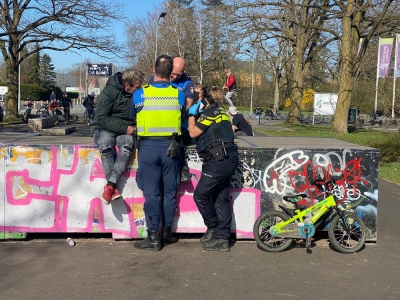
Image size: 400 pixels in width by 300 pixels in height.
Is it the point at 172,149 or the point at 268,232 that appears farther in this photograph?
the point at 268,232

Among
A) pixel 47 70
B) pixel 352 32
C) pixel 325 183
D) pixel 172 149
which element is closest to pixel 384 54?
pixel 352 32

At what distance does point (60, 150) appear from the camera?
5949mm

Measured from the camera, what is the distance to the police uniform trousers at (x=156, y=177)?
549cm

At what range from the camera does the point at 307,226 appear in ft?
18.7

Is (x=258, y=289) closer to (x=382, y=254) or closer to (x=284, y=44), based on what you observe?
(x=382, y=254)

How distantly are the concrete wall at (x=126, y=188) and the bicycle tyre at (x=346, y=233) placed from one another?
13.5 inches

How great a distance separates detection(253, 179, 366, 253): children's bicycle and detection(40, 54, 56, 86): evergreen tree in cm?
7971

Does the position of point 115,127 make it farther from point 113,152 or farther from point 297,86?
point 297,86

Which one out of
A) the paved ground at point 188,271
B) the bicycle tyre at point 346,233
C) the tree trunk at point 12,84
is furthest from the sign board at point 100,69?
the bicycle tyre at point 346,233

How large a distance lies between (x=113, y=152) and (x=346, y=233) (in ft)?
9.23

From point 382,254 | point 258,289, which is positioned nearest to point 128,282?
point 258,289

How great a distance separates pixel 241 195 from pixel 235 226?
0.38m

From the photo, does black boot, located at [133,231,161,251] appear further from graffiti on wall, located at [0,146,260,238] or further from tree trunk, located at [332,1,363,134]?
tree trunk, located at [332,1,363,134]

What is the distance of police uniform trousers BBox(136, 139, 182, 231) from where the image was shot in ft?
18.0
